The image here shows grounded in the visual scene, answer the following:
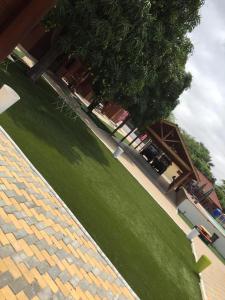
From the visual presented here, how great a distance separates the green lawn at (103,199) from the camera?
11449 mm

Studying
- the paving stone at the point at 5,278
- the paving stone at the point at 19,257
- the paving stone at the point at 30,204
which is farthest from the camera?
the paving stone at the point at 30,204

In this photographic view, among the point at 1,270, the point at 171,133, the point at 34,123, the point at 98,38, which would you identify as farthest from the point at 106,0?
the point at 171,133

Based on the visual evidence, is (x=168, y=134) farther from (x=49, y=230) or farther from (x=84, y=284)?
(x=84, y=284)

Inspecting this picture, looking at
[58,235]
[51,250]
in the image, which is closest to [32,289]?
[51,250]

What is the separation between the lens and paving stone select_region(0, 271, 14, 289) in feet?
18.8

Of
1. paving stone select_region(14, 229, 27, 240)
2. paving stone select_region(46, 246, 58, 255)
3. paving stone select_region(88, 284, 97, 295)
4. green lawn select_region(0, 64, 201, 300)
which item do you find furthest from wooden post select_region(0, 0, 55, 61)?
green lawn select_region(0, 64, 201, 300)

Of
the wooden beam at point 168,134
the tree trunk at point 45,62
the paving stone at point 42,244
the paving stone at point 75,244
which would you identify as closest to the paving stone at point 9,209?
the paving stone at point 42,244

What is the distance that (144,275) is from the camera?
11.5 m

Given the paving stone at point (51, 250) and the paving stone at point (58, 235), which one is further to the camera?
the paving stone at point (58, 235)

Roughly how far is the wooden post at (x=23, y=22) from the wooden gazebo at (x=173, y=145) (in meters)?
25.0

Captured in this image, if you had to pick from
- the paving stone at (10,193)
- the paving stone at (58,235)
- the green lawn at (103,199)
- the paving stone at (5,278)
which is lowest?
Answer: the paving stone at (5,278)

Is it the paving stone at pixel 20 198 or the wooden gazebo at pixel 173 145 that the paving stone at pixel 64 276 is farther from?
the wooden gazebo at pixel 173 145

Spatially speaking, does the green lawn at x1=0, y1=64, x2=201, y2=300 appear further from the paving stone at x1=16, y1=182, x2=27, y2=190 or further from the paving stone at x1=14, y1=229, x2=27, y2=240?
the paving stone at x1=14, y1=229, x2=27, y2=240

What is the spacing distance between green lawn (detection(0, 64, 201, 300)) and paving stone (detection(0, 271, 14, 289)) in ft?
15.5
